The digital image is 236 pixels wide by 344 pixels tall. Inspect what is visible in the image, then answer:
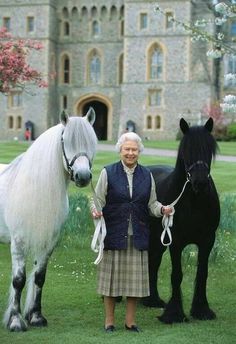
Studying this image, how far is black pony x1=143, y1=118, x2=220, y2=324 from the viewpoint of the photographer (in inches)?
231

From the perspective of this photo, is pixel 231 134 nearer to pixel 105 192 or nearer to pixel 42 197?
pixel 105 192

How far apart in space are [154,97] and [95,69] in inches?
232

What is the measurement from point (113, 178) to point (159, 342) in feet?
4.72

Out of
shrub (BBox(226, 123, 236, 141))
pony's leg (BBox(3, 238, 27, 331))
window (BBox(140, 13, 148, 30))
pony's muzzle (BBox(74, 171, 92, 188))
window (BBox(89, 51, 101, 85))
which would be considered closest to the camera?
pony's muzzle (BBox(74, 171, 92, 188))

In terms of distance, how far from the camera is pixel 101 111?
5028 centimetres

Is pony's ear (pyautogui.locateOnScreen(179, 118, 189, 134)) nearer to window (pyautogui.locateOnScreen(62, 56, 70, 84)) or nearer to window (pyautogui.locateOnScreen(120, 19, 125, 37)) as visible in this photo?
window (pyautogui.locateOnScreen(120, 19, 125, 37))

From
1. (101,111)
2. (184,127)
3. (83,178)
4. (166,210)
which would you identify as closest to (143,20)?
(101,111)

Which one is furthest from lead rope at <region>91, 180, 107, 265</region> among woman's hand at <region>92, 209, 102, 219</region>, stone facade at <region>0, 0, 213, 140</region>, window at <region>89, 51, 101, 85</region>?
window at <region>89, 51, 101, 85</region>

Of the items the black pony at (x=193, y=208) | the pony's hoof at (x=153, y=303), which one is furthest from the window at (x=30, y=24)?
the black pony at (x=193, y=208)

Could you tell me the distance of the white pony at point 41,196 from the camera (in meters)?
5.61

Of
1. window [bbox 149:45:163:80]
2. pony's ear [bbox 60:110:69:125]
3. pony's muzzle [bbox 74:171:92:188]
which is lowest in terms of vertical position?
pony's muzzle [bbox 74:171:92:188]

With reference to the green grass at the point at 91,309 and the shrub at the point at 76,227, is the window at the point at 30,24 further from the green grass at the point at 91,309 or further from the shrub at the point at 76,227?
the green grass at the point at 91,309

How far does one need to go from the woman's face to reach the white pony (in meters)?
0.28

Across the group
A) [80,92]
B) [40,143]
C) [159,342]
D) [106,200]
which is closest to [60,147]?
[40,143]
